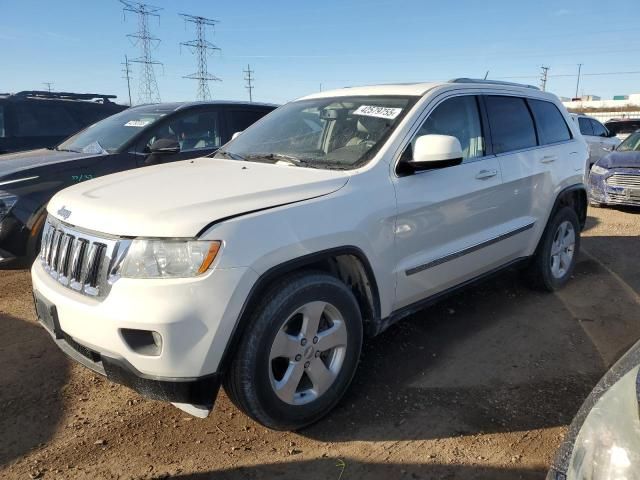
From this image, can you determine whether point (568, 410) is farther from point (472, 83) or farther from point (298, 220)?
point (472, 83)

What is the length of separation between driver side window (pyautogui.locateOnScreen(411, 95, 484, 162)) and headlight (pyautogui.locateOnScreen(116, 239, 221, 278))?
1787 mm

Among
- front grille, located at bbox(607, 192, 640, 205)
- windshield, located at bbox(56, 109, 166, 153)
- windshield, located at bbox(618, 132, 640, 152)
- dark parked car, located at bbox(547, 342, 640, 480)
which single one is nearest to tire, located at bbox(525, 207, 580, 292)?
dark parked car, located at bbox(547, 342, 640, 480)

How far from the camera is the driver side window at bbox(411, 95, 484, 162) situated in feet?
11.5

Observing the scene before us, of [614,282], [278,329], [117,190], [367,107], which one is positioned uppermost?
[367,107]

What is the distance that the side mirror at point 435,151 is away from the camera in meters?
3.01

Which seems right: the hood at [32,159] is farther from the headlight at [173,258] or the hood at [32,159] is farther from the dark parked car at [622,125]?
the dark parked car at [622,125]

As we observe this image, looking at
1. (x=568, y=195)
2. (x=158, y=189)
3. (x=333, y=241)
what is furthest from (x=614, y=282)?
(x=158, y=189)

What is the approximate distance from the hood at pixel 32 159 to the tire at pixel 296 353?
3.37m

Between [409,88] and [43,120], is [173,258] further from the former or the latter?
[43,120]

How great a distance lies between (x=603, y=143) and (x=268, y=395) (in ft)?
44.9

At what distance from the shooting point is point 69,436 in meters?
2.77

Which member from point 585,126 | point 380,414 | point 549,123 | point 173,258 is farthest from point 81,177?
point 585,126

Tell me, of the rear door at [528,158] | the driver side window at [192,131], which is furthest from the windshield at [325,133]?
the driver side window at [192,131]

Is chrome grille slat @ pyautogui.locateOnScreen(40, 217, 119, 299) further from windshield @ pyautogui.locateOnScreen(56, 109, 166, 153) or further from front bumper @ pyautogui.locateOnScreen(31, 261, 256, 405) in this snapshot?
windshield @ pyautogui.locateOnScreen(56, 109, 166, 153)
